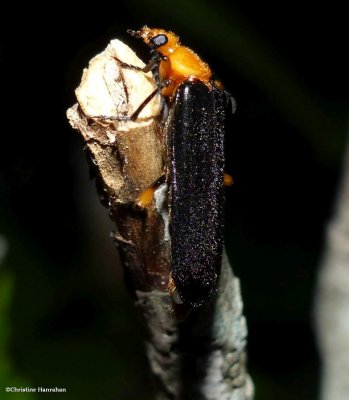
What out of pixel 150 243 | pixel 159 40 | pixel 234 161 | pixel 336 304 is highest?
pixel 159 40

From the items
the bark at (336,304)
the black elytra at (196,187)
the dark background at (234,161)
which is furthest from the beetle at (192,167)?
the dark background at (234,161)

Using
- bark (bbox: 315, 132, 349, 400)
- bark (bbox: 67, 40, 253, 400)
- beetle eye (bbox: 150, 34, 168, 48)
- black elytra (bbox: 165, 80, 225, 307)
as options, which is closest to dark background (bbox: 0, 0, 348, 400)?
bark (bbox: 315, 132, 349, 400)

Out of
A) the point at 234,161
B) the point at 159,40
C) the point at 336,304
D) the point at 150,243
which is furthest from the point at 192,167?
the point at 234,161

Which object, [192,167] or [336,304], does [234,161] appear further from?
[192,167]

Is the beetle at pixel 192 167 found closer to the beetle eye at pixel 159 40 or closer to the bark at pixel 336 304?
the beetle eye at pixel 159 40

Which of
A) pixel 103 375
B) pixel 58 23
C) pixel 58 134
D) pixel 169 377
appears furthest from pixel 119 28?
pixel 169 377
